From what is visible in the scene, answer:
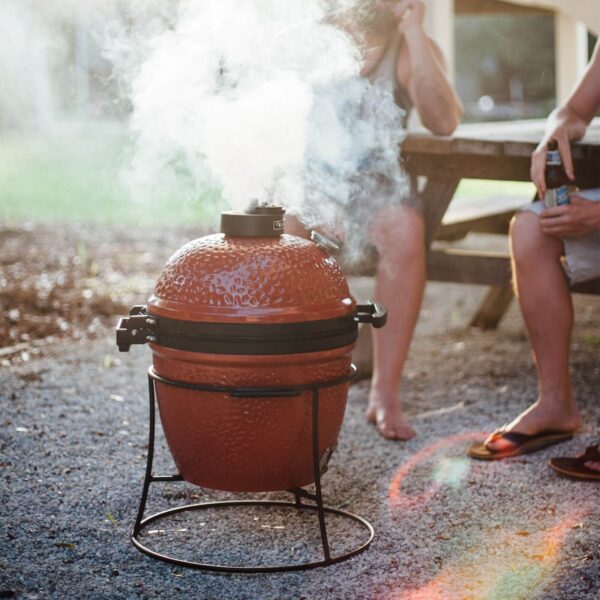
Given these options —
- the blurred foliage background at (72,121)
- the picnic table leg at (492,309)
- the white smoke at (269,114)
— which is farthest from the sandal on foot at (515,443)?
the picnic table leg at (492,309)

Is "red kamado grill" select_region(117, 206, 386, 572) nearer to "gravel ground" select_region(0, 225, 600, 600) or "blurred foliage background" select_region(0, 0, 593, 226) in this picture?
"gravel ground" select_region(0, 225, 600, 600)

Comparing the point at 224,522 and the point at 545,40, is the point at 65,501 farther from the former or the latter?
the point at 545,40

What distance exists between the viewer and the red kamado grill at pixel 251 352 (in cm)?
237

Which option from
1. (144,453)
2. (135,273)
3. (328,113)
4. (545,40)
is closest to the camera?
(144,453)

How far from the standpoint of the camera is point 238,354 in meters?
2.36

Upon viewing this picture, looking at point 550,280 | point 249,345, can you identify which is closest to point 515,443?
point 550,280

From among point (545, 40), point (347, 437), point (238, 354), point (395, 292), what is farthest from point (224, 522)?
point (545, 40)

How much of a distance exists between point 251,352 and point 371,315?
16.8 inches

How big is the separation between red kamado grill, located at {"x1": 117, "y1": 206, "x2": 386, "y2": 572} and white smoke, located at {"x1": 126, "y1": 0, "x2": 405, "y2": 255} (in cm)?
42

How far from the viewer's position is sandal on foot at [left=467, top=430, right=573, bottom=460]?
3365 mm

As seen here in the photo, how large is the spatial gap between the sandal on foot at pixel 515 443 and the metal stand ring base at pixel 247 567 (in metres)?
0.72

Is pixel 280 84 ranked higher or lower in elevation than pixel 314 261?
higher

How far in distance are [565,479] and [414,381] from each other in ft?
4.74

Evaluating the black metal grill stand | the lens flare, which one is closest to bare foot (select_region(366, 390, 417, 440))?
the lens flare
